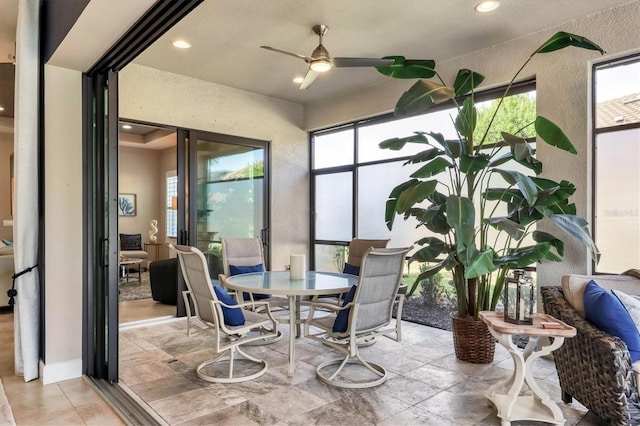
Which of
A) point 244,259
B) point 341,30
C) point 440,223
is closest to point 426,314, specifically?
point 440,223

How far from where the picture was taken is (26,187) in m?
3.03

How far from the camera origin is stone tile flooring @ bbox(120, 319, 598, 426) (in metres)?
2.60

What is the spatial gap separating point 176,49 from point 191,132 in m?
1.18

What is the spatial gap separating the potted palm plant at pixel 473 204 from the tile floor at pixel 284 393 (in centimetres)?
49

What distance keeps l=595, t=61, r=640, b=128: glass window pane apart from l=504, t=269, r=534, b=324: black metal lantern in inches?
78.7

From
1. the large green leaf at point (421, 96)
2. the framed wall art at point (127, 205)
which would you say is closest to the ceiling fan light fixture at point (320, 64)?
the large green leaf at point (421, 96)

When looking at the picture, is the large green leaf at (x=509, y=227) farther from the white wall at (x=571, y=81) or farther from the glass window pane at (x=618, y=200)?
the glass window pane at (x=618, y=200)

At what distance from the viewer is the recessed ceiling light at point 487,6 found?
332 cm

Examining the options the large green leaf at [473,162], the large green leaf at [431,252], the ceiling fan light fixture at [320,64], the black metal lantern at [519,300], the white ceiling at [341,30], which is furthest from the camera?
the large green leaf at [431,252]

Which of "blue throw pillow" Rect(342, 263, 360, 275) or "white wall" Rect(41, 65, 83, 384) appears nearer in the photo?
"white wall" Rect(41, 65, 83, 384)

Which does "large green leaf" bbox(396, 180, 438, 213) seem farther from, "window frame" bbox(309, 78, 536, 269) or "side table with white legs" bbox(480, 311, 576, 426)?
"window frame" bbox(309, 78, 536, 269)

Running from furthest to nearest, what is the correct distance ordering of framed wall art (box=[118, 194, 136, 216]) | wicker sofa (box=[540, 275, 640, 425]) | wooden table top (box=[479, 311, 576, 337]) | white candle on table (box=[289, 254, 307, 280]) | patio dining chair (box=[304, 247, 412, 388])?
framed wall art (box=[118, 194, 136, 216]) → white candle on table (box=[289, 254, 307, 280]) → patio dining chair (box=[304, 247, 412, 388]) → wooden table top (box=[479, 311, 576, 337]) → wicker sofa (box=[540, 275, 640, 425])

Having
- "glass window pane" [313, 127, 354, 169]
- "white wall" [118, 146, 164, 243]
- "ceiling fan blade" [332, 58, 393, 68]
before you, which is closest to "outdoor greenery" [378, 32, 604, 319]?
"ceiling fan blade" [332, 58, 393, 68]

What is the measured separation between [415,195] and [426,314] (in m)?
2.28
